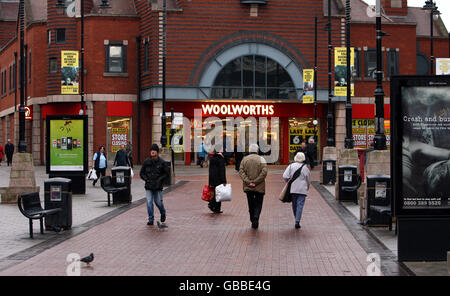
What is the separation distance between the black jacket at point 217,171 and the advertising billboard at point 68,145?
6.78 metres

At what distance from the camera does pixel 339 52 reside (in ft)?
102

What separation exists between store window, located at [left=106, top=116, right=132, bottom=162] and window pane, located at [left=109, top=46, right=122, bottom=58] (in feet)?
13.5

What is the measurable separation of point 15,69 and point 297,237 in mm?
48359

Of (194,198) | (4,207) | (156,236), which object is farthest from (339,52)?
(156,236)

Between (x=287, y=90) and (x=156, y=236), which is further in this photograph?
(x=287, y=90)

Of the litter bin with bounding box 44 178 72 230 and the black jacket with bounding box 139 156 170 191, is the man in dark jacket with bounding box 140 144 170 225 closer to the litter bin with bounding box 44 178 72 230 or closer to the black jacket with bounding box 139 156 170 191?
the black jacket with bounding box 139 156 170 191

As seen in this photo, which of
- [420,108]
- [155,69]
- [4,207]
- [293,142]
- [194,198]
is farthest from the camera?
[293,142]

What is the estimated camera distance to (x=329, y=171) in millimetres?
29891

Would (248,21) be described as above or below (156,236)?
above

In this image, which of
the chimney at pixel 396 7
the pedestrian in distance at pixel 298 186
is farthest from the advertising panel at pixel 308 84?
the pedestrian in distance at pixel 298 186

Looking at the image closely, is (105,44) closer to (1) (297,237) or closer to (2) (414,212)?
Result: (1) (297,237)

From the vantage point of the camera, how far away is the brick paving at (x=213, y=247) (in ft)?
35.9

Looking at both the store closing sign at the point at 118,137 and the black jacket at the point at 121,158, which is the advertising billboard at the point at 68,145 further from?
the store closing sign at the point at 118,137

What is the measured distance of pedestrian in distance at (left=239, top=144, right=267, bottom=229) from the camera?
53.5 ft
